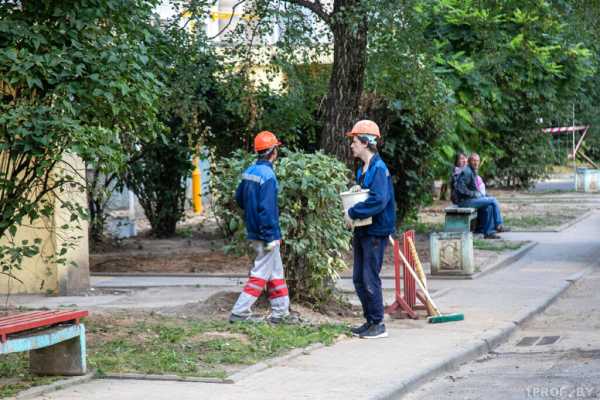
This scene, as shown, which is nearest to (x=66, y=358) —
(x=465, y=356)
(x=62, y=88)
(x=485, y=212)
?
(x=62, y=88)

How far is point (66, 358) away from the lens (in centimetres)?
802

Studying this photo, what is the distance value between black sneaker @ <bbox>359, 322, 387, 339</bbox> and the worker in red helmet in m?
0.84

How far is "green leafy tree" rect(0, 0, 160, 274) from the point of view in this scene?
26.8 ft

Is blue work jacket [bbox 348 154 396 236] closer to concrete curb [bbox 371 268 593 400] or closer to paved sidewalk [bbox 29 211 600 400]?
paved sidewalk [bbox 29 211 600 400]

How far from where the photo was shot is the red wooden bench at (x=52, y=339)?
7.50 m

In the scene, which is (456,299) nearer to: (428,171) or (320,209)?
(320,209)

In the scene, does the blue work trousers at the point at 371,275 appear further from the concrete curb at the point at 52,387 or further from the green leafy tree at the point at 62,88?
the concrete curb at the point at 52,387

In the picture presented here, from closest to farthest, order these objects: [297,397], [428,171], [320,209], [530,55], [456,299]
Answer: [297,397] < [320,209] < [456,299] < [428,171] < [530,55]

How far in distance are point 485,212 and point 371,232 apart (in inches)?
447

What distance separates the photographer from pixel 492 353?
32.2ft

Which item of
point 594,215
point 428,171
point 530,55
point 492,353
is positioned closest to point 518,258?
point 428,171

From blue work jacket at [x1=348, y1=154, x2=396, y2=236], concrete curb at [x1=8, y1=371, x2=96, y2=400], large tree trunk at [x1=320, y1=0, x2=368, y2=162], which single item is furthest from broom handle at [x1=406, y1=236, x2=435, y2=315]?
concrete curb at [x1=8, y1=371, x2=96, y2=400]

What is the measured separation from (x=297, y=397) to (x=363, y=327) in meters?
2.79

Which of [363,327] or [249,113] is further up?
[249,113]
